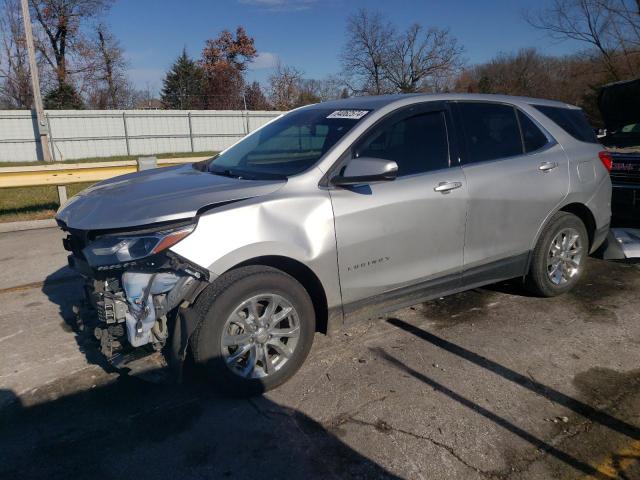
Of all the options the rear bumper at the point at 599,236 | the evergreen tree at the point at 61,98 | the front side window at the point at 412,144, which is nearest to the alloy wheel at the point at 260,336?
Answer: the front side window at the point at 412,144

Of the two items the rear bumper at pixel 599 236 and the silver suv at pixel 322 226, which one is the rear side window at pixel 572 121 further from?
the rear bumper at pixel 599 236

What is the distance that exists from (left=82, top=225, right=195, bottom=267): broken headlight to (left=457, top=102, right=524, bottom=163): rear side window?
2401 mm

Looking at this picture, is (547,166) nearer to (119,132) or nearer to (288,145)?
(288,145)

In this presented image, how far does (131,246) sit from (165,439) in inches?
42.5

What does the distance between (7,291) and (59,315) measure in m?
1.15

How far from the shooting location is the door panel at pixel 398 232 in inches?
134

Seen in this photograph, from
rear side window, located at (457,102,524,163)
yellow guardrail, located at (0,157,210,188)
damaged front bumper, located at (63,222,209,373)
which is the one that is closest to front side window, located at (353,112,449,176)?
rear side window, located at (457,102,524,163)

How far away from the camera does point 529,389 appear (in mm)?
3279

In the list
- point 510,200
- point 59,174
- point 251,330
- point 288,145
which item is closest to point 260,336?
point 251,330

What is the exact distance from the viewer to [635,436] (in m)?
2.80

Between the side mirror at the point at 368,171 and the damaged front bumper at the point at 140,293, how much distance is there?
43.5 inches

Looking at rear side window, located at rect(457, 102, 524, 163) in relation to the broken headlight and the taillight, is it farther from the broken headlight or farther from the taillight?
the broken headlight

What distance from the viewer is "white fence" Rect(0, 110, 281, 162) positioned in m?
26.4

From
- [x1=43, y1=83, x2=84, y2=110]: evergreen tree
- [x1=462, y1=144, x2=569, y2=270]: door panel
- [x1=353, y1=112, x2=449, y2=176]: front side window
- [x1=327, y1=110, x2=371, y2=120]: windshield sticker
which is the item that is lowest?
[x1=462, y1=144, x2=569, y2=270]: door panel
